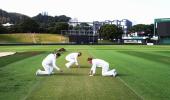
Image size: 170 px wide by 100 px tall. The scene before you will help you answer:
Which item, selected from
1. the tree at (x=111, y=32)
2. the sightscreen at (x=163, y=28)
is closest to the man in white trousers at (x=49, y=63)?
the sightscreen at (x=163, y=28)

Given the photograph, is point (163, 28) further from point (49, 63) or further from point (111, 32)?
point (49, 63)

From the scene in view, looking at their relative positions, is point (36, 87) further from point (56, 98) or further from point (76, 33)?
point (76, 33)

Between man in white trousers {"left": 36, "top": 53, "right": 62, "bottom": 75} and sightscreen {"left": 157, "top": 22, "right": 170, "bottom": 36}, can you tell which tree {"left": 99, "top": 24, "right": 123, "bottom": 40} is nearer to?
sightscreen {"left": 157, "top": 22, "right": 170, "bottom": 36}

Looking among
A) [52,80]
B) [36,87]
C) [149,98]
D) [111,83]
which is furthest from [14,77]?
[149,98]

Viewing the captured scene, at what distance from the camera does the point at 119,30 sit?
18538 centimetres

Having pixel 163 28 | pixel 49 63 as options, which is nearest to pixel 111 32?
pixel 163 28

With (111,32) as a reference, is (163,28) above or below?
above

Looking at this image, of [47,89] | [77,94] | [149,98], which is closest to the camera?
[149,98]

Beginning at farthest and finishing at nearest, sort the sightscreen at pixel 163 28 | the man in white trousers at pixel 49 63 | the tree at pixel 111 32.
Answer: the tree at pixel 111 32 < the sightscreen at pixel 163 28 < the man in white trousers at pixel 49 63

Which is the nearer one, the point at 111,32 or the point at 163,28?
the point at 163,28

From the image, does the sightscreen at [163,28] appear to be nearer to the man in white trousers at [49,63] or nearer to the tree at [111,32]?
the tree at [111,32]

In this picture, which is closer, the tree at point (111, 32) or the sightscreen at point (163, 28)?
the sightscreen at point (163, 28)

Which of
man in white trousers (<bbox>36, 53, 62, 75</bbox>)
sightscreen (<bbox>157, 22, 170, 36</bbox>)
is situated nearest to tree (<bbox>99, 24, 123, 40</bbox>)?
sightscreen (<bbox>157, 22, 170, 36</bbox>)

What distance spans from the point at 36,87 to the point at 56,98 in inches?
131
